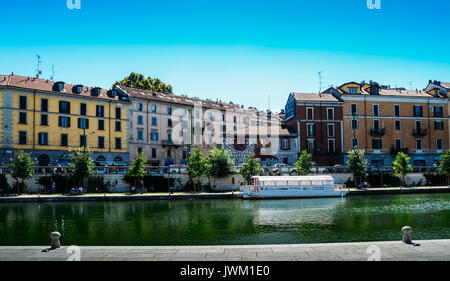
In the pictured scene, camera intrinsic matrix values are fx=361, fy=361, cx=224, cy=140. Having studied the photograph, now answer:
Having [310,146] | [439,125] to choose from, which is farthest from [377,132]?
[439,125]

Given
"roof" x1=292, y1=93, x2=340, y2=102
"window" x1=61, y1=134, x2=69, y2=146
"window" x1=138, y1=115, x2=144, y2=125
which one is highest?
"roof" x1=292, y1=93, x2=340, y2=102

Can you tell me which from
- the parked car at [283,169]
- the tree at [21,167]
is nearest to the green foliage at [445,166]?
the parked car at [283,169]

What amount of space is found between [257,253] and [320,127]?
5387cm

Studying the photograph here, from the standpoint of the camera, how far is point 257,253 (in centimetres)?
1213

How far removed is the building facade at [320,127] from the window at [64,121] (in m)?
36.8

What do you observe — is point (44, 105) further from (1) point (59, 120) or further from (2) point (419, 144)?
(2) point (419, 144)

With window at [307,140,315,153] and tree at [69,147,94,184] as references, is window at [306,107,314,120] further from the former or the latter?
tree at [69,147,94,184]

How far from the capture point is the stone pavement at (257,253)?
11.4 m

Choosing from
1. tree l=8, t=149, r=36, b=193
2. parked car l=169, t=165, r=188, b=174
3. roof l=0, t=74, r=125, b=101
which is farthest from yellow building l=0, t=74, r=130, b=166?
parked car l=169, t=165, r=188, b=174

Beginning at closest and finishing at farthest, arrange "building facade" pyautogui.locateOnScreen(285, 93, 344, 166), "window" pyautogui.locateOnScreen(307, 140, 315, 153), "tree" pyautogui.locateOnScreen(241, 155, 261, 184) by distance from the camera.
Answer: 1. "tree" pyautogui.locateOnScreen(241, 155, 261, 184)
2. "window" pyautogui.locateOnScreen(307, 140, 315, 153)
3. "building facade" pyautogui.locateOnScreen(285, 93, 344, 166)

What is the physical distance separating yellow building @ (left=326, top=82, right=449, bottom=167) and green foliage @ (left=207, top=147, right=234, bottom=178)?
81.6 feet

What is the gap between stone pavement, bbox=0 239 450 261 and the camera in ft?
37.3
